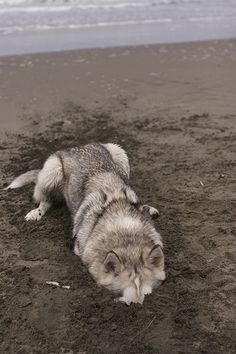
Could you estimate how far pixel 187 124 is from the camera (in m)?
9.30

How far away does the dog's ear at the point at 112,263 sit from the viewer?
4824 millimetres

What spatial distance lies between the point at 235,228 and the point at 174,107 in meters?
4.12

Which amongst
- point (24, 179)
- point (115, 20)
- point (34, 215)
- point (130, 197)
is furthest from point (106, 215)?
point (115, 20)

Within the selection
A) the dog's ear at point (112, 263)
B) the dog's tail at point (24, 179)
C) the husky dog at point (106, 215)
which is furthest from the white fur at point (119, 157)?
the dog's ear at point (112, 263)

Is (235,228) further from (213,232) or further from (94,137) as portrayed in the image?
(94,137)

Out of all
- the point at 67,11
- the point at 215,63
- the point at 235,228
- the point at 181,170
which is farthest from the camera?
the point at 67,11

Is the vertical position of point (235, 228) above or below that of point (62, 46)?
above

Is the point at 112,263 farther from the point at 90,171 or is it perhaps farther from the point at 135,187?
the point at 135,187

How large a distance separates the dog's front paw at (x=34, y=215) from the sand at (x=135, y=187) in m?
0.10

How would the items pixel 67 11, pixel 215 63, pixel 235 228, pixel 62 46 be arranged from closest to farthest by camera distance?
pixel 235 228, pixel 215 63, pixel 62 46, pixel 67 11

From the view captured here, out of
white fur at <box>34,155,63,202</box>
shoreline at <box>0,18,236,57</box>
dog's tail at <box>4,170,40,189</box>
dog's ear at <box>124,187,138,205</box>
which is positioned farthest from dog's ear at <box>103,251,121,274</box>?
shoreline at <box>0,18,236,57</box>

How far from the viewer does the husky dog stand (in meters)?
4.90

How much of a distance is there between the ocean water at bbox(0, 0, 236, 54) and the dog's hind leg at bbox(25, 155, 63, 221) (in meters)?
6.37

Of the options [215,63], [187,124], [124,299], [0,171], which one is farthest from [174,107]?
[124,299]
